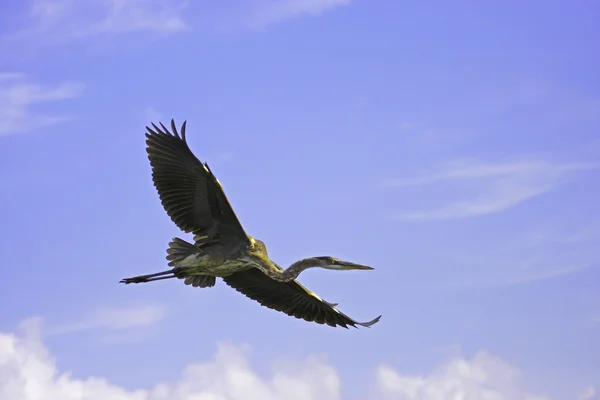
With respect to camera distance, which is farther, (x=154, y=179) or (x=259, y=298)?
(x=259, y=298)

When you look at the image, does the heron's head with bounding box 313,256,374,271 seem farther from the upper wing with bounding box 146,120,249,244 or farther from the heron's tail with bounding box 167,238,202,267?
the heron's tail with bounding box 167,238,202,267

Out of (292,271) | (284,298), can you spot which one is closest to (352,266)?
(292,271)

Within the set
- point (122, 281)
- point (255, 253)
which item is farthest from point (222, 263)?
point (122, 281)

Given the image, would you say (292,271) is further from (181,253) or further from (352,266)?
(181,253)

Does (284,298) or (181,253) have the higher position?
(284,298)

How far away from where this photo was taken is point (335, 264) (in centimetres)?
1922

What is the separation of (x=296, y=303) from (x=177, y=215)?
10.4 feet

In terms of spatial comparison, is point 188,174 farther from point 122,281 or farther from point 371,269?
point 371,269

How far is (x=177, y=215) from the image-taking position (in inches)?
771

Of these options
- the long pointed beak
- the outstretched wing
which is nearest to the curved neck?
the long pointed beak

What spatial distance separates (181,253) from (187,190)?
1.18 meters

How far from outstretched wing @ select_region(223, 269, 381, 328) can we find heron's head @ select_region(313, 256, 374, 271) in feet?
5.20

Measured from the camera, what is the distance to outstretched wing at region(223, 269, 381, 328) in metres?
20.9

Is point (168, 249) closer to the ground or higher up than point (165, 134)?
closer to the ground
